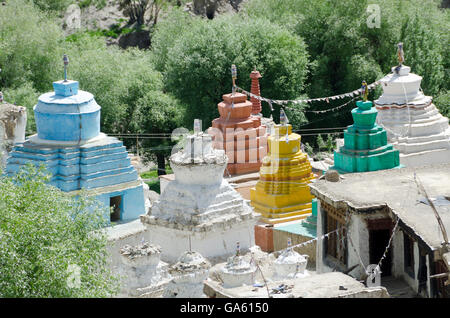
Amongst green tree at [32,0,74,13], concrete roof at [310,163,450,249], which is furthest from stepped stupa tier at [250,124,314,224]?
Answer: green tree at [32,0,74,13]

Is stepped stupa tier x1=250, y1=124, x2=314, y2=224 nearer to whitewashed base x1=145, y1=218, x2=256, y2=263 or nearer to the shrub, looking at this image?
whitewashed base x1=145, y1=218, x2=256, y2=263

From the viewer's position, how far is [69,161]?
77.7 ft

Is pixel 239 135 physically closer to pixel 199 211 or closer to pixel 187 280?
pixel 199 211

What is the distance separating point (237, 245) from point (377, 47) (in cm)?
2569

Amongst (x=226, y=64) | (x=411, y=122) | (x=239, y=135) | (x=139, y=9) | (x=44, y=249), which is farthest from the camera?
(x=139, y=9)

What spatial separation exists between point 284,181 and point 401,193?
6.66m

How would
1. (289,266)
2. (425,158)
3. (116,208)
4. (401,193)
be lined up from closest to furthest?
(289,266) → (401,193) → (116,208) → (425,158)

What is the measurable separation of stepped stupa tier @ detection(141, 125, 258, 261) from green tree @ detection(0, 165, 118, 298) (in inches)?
100

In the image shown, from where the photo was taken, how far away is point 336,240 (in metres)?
19.6

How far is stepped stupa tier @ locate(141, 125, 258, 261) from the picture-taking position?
2009cm

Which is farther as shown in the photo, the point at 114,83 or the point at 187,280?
the point at 114,83

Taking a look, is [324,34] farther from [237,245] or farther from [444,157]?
[237,245]

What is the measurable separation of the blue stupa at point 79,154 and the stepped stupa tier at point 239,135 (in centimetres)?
455

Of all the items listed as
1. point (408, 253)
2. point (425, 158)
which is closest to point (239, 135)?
point (425, 158)
